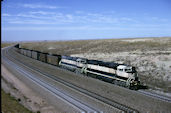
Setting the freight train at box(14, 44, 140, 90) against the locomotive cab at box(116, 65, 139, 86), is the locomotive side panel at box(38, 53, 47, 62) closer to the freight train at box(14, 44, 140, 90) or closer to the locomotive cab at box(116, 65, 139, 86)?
the freight train at box(14, 44, 140, 90)

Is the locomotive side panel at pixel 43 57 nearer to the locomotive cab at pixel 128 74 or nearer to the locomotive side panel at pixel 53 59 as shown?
the locomotive side panel at pixel 53 59

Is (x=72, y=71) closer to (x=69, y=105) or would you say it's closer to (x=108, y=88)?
(x=108, y=88)

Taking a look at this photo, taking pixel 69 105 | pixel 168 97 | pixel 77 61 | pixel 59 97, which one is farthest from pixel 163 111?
pixel 77 61

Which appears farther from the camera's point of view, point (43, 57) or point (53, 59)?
point (43, 57)

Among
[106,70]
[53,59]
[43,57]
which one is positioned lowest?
[43,57]

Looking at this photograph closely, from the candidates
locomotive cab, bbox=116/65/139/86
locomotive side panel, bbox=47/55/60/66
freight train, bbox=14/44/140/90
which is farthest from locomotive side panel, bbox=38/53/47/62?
locomotive cab, bbox=116/65/139/86

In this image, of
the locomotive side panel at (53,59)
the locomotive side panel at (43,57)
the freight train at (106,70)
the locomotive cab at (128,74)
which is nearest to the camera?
the locomotive cab at (128,74)

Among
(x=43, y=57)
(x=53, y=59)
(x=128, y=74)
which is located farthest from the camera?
(x=43, y=57)

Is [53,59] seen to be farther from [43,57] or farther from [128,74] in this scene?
[128,74]

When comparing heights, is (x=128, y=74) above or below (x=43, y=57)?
above

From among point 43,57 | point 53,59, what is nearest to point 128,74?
point 53,59

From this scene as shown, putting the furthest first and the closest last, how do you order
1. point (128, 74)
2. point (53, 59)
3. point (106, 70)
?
point (53, 59) → point (106, 70) → point (128, 74)

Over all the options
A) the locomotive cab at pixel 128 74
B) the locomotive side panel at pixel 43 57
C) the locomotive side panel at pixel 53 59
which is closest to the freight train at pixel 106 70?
the locomotive cab at pixel 128 74

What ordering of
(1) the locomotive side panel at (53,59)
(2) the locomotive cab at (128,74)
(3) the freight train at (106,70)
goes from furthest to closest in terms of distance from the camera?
1. (1) the locomotive side panel at (53,59)
2. (3) the freight train at (106,70)
3. (2) the locomotive cab at (128,74)
